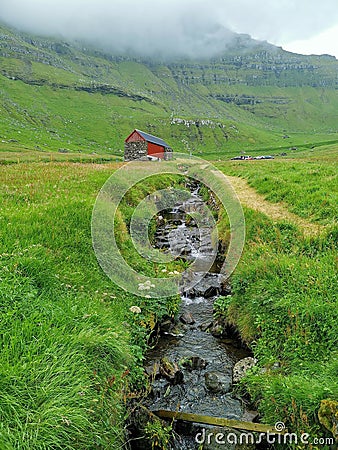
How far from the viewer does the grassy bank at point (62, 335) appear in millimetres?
4609

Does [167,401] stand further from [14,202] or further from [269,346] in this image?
[14,202]

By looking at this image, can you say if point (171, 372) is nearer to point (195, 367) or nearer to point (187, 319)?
point (195, 367)

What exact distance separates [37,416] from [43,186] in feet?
42.3

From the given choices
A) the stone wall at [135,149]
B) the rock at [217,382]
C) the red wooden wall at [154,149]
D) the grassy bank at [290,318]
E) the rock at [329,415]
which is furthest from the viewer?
the red wooden wall at [154,149]

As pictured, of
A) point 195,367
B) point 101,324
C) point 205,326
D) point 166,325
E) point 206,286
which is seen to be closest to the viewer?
point 101,324

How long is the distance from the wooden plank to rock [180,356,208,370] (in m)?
1.93

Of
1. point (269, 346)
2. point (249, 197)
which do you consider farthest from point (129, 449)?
point (249, 197)

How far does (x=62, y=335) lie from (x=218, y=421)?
363 cm

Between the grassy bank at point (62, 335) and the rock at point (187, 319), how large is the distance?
23.0 inches

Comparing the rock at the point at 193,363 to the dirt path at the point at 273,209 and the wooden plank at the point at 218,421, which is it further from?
the dirt path at the point at 273,209

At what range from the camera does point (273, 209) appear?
59.5 feet

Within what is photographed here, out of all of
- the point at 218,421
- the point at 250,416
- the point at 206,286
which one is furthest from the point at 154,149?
the point at 218,421

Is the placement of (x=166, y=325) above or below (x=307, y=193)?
below

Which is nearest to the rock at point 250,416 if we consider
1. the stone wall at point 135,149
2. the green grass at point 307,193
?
the green grass at point 307,193
